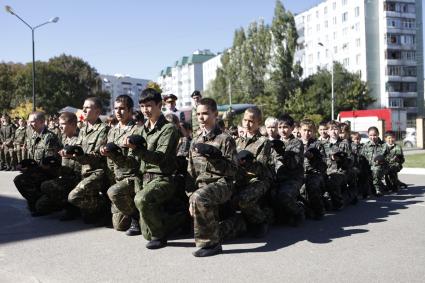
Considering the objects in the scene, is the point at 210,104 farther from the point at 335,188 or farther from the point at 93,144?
the point at 335,188

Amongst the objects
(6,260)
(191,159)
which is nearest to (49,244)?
(6,260)

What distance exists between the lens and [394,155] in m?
10.5

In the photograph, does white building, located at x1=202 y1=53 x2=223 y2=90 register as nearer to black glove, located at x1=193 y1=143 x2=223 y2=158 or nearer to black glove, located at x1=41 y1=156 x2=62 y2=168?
black glove, located at x1=41 y1=156 x2=62 y2=168

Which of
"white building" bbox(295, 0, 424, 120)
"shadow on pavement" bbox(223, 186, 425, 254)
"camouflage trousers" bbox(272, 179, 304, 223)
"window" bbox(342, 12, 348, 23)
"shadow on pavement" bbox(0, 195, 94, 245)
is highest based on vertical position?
"window" bbox(342, 12, 348, 23)

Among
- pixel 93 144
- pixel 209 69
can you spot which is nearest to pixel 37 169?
pixel 93 144

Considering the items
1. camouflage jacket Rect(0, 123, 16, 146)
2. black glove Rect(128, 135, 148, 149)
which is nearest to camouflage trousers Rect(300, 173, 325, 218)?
black glove Rect(128, 135, 148, 149)

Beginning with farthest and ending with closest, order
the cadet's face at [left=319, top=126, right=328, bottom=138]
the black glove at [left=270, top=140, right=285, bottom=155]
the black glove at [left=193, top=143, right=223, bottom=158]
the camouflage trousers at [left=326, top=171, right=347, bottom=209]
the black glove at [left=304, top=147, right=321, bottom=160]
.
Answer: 1. the cadet's face at [left=319, top=126, right=328, bottom=138]
2. the camouflage trousers at [left=326, top=171, right=347, bottom=209]
3. the black glove at [left=304, top=147, right=321, bottom=160]
4. the black glove at [left=270, top=140, right=285, bottom=155]
5. the black glove at [left=193, top=143, right=223, bottom=158]

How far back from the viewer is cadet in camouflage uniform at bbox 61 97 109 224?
6.36 meters

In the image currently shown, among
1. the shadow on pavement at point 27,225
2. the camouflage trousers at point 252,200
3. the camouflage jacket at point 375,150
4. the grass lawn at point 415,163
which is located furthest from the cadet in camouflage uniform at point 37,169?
the grass lawn at point 415,163

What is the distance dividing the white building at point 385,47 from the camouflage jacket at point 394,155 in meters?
57.5

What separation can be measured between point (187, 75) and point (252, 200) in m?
120

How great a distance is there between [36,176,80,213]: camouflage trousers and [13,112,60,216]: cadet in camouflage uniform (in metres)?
0.07

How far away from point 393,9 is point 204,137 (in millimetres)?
68899

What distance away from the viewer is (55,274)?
4418 millimetres
